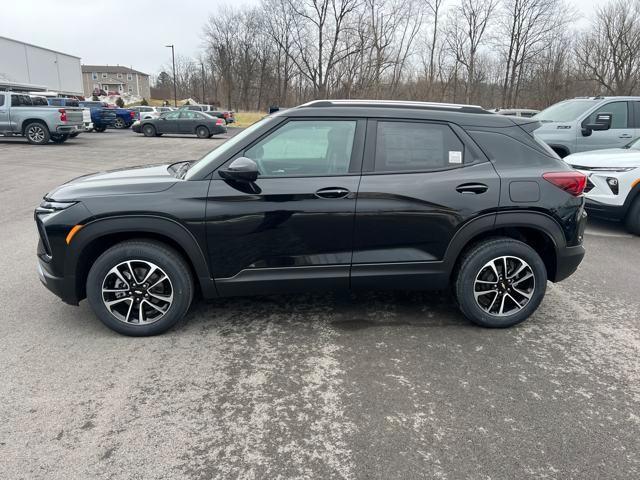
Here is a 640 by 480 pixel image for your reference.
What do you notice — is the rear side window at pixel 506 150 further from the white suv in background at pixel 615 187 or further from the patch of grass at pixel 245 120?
the patch of grass at pixel 245 120

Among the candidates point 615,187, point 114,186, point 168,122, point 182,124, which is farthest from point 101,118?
point 615,187

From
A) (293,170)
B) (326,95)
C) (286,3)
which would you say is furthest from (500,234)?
(286,3)

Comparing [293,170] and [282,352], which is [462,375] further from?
[293,170]

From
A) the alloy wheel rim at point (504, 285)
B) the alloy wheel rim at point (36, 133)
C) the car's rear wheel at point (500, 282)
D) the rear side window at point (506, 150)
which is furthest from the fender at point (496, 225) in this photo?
the alloy wheel rim at point (36, 133)

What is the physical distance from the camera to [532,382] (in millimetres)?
3059

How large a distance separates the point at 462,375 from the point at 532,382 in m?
0.45

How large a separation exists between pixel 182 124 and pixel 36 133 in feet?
27.9

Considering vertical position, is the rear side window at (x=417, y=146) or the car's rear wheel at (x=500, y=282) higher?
the rear side window at (x=417, y=146)

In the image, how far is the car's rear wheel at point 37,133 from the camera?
18.0 meters

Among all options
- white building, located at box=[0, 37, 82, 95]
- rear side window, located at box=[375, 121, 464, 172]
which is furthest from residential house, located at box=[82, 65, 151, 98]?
rear side window, located at box=[375, 121, 464, 172]

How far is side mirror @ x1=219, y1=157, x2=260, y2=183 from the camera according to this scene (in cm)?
328

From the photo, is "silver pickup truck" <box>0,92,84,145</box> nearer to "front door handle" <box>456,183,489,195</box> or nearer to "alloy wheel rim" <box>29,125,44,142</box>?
"alloy wheel rim" <box>29,125,44,142</box>

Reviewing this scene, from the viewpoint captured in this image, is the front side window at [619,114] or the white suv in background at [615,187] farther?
the front side window at [619,114]

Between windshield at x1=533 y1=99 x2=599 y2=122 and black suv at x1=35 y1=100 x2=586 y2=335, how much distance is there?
716cm
